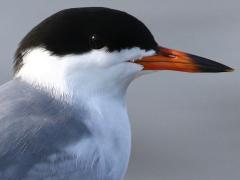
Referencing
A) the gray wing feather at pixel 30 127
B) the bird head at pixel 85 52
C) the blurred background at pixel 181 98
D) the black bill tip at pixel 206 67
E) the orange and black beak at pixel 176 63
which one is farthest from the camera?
the blurred background at pixel 181 98

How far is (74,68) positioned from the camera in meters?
4.16

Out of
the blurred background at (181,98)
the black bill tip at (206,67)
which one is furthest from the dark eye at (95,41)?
the blurred background at (181,98)

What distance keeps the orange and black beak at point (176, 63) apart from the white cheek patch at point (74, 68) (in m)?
0.08

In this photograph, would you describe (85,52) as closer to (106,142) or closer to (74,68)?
(74,68)

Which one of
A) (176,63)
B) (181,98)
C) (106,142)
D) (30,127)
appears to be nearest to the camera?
(30,127)

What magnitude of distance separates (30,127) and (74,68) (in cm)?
30

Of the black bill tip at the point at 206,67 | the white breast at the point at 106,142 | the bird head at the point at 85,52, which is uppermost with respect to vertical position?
the bird head at the point at 85,52

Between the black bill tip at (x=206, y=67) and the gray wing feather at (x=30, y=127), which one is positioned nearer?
the gray wing feather at (x=30, y=127)

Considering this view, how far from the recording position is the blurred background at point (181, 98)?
21.3ft

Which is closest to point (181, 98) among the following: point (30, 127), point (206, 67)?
point (206, 67)

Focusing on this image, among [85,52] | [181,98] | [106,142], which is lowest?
[181,98]

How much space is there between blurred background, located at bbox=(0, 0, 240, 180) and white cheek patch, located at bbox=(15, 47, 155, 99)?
2276mm

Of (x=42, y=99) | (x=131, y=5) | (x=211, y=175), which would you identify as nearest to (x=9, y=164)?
(x=42, y=99)

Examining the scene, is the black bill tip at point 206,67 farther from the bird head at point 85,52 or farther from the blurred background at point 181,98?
the blurred background at point 181,98
